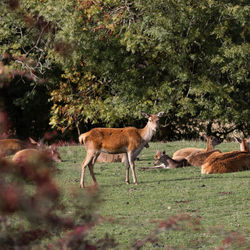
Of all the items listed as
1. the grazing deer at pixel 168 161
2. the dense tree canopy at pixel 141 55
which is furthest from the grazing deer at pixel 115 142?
the dense tree canopy at pixel 141 55

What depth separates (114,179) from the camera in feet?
39.1

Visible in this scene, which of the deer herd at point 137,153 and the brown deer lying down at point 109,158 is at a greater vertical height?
the deer herd at point 137,153

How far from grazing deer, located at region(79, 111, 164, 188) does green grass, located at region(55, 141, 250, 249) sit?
1.49 ft

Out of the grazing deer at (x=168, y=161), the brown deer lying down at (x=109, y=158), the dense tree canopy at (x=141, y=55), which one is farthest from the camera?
the dense tree canopy at (x=141, y=55)

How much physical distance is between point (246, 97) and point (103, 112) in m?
5.17

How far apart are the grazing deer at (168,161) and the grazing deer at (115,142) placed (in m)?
1.36

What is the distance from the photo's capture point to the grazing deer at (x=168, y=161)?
13.2 metres

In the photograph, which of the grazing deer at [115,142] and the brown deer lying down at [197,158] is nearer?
the grazing deer at [115,142]

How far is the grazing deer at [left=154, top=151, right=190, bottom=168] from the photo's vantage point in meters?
13.2

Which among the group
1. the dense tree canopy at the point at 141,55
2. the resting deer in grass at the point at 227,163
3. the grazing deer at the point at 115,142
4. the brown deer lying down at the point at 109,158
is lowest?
the brown deer lying down at the point at 109,158

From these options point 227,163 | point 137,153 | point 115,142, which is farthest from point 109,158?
point 227,163

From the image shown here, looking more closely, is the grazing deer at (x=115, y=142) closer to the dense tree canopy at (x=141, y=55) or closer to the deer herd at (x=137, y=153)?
the deer herd at (x=137, y=153)

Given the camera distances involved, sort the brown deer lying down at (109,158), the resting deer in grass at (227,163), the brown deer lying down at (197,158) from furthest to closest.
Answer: the brown deer lying down at (109,158) → the brown deer lying down at (197,158) → the resting deer in grass at (227,163)

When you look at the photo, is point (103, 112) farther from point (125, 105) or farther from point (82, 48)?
point (82, 48)
